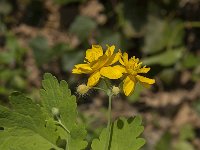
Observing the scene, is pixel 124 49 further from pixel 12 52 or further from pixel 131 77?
pixel 131 77

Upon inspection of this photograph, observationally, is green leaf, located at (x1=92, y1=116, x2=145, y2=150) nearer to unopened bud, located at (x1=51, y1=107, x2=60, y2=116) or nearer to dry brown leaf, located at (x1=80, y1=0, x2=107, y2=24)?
unopened bud, located at (x1=51, y1=107, x2=60, y2=116)

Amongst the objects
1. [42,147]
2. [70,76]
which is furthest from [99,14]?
[42,147]

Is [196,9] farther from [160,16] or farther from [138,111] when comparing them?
[138,111]

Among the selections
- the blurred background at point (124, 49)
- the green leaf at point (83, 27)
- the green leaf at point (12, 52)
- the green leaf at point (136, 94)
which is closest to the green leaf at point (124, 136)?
the blurred background at point (124, 49)

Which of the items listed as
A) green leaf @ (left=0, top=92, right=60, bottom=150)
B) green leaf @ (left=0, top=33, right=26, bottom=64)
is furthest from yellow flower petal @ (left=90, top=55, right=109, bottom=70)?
green leaf @ (left=0, top=33, right=26, bottom=64)

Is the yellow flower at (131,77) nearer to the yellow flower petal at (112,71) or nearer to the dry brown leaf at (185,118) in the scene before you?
the yellow flower petal at (112,71)

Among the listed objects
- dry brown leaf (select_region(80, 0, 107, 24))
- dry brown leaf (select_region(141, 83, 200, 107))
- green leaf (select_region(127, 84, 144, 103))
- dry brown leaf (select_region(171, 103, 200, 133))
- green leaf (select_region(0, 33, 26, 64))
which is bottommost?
dry brown leaf (select_region(171, 103, 200, 133))

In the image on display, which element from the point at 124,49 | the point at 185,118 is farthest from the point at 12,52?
the point at 185,118
